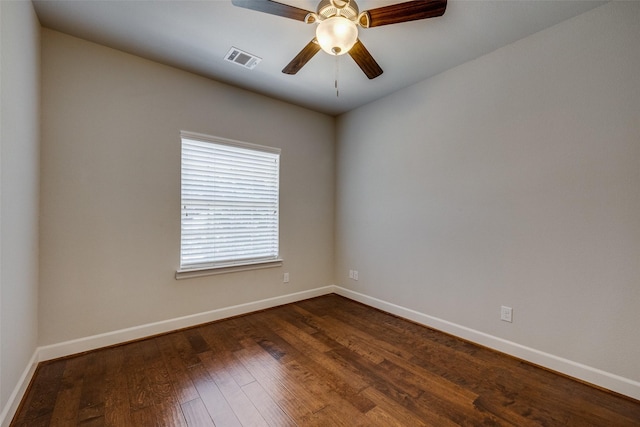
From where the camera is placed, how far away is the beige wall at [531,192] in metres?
1.86

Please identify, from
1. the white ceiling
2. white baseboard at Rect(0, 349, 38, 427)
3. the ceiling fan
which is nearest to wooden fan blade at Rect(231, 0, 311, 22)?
the ceiling fan

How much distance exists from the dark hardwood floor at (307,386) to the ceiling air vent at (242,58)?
2.64 meters

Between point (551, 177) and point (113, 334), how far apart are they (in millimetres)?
3880

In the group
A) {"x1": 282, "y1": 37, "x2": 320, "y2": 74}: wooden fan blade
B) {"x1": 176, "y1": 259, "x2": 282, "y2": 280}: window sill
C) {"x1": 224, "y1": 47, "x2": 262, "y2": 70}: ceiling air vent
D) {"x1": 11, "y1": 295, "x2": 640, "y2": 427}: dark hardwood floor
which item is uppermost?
{"x1": 224, "y1": 47, "x2": 262, "y2": 70}: ceiling air vent

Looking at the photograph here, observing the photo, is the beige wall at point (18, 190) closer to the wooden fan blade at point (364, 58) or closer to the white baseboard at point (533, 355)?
the wooden fan blade at point (364, 58)

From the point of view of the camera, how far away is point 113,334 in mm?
2443

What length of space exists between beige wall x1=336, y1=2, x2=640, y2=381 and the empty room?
0.01m

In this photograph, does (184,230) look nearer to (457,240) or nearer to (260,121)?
(260,121)

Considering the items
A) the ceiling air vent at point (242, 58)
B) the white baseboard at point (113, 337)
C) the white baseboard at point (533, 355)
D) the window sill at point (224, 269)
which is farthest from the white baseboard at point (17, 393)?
the white baseboard at point (533, 355)

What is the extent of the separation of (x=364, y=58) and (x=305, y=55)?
1.42ft

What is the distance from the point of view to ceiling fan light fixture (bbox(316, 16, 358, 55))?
1613 millimetres

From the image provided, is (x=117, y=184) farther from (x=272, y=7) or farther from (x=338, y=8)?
(x=338, y=8)

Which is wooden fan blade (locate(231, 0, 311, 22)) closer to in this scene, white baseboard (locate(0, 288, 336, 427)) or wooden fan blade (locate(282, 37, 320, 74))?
wooden fan blade (locate(282, 37, 320, 74))

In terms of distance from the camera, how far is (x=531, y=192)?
223 centimetres
